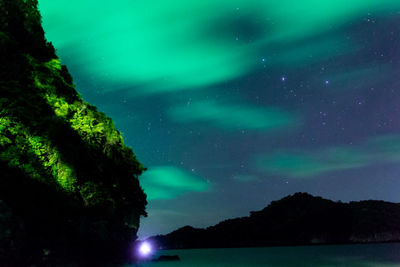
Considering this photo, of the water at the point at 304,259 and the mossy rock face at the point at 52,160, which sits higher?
the mossy rock face at the point at 52,160

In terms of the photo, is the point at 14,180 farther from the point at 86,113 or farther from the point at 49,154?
the point at 86,113

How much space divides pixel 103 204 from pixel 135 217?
599 cm

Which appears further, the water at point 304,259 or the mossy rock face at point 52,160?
the water at point 304,259

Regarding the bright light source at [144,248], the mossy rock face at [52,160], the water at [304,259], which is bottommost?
the water at [304,259]

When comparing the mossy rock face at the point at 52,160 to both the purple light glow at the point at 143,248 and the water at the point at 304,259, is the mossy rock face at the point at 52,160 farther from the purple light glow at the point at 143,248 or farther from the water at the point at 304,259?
the purple light glow at the point at 143,248

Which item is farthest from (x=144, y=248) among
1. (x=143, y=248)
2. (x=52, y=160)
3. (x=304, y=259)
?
(x=52, y=160)

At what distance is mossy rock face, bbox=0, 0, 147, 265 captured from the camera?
1869cm

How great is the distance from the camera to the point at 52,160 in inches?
768

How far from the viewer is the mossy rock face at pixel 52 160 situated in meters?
18.7

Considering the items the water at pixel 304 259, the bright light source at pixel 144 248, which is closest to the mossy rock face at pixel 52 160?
the water at pixel 304 259

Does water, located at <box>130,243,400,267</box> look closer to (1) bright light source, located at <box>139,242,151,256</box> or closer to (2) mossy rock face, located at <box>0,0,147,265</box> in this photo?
(1) bright light source, located at <box>139,242,151,256</box>

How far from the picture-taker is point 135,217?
2709cm

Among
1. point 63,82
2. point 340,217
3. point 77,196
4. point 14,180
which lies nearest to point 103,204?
point 77,196

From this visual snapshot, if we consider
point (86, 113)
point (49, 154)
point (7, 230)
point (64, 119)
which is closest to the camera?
point (7, 230)
